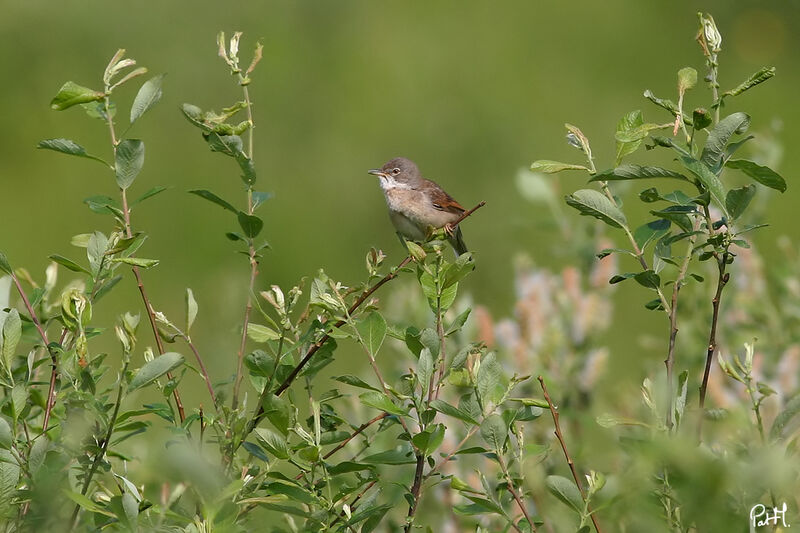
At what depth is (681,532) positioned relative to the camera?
1.73 meters

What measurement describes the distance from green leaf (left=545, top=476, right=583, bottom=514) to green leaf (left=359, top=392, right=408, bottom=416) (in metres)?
0.26

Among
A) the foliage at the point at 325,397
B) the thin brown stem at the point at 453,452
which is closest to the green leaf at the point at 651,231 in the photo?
the foliage at the point at 325,397

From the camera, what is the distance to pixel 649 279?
1943 mm

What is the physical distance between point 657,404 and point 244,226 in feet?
2.78

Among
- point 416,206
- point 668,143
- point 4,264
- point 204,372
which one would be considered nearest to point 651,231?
point 668,143

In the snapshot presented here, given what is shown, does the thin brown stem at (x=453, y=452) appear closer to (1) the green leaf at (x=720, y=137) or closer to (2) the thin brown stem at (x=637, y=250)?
(2) the thin brown stem at (x=637, y=250)

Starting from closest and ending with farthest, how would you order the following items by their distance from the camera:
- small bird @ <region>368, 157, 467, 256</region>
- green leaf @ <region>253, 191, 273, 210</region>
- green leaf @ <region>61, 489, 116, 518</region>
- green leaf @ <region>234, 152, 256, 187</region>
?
green leaf @ <region>61, 489, 116, 518</region>, green leaf @ <region>234, 152, 256, 187</region>, green leaf @ <region>253, 191, 273, 210</region>, small bird @ <region>368, 157, 467, 256</region>

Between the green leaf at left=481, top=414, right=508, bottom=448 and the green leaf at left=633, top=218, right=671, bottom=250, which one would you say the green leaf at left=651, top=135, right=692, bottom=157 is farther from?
the green leaf at left=481, top=414, right=508, bottom=448

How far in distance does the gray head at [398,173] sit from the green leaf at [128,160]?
3.06 meters

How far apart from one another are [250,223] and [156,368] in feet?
1.60

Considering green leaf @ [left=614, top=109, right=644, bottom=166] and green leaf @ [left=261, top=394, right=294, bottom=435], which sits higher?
green leaf @ [left=614, top=109, right=644, bottom=166]

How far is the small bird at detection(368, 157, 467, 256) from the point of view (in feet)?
15.8

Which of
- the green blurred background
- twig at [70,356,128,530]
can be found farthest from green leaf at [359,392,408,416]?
the green blurred background

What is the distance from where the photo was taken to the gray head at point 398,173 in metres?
5.08
